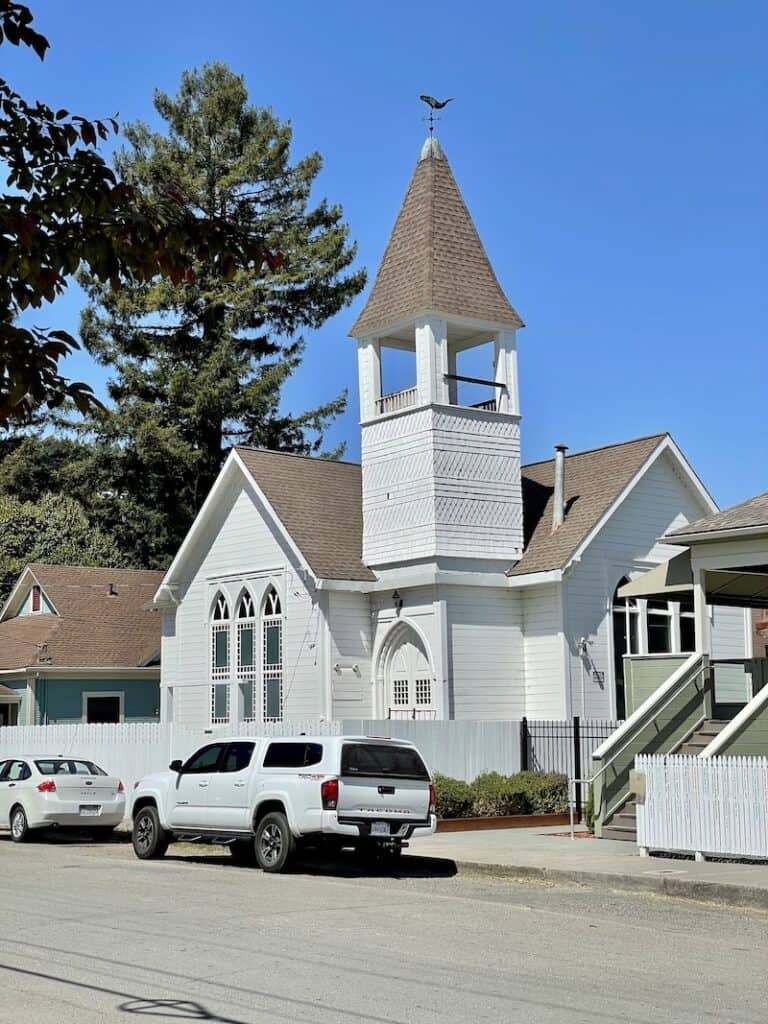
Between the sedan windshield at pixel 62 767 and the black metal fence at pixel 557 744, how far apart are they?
27.0ft

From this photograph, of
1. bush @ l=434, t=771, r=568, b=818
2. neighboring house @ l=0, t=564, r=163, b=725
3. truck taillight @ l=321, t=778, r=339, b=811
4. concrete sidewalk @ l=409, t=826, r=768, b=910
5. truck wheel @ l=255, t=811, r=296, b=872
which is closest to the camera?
concrete sidewalk @ l=409, t=826, r=768, b=910

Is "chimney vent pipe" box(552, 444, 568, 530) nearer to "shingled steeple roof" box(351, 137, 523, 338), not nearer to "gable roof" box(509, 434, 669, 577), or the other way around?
"gable roof" box(509, 434, 669, 577)

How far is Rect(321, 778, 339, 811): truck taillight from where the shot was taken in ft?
58.4

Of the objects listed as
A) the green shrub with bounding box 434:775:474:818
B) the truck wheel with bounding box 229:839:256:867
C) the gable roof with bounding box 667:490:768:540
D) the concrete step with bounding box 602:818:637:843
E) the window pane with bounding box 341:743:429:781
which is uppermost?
the gable roof with bounding box 667:490:768:540

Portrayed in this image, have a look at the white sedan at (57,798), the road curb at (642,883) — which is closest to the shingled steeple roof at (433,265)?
the white sedan at (57,798)

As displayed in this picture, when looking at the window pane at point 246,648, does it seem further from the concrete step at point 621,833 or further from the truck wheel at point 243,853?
the concrete step at point 621,833

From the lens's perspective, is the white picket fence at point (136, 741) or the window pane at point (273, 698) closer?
the white picket fence at point (136, 741)

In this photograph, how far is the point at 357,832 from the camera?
17.8 metres

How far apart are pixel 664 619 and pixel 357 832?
1546 centimetres

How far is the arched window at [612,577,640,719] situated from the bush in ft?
15.2

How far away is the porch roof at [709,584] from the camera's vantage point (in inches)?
926

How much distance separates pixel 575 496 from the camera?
31969mm

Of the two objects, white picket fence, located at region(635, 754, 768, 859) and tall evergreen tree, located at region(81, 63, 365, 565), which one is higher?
tall evergreen tree, located at region(81, 63, 365, 565)

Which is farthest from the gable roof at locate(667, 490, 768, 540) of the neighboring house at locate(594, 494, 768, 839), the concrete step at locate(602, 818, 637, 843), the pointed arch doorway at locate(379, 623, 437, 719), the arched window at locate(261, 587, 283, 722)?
the arched window at locate(261, 587, 283, 722)
